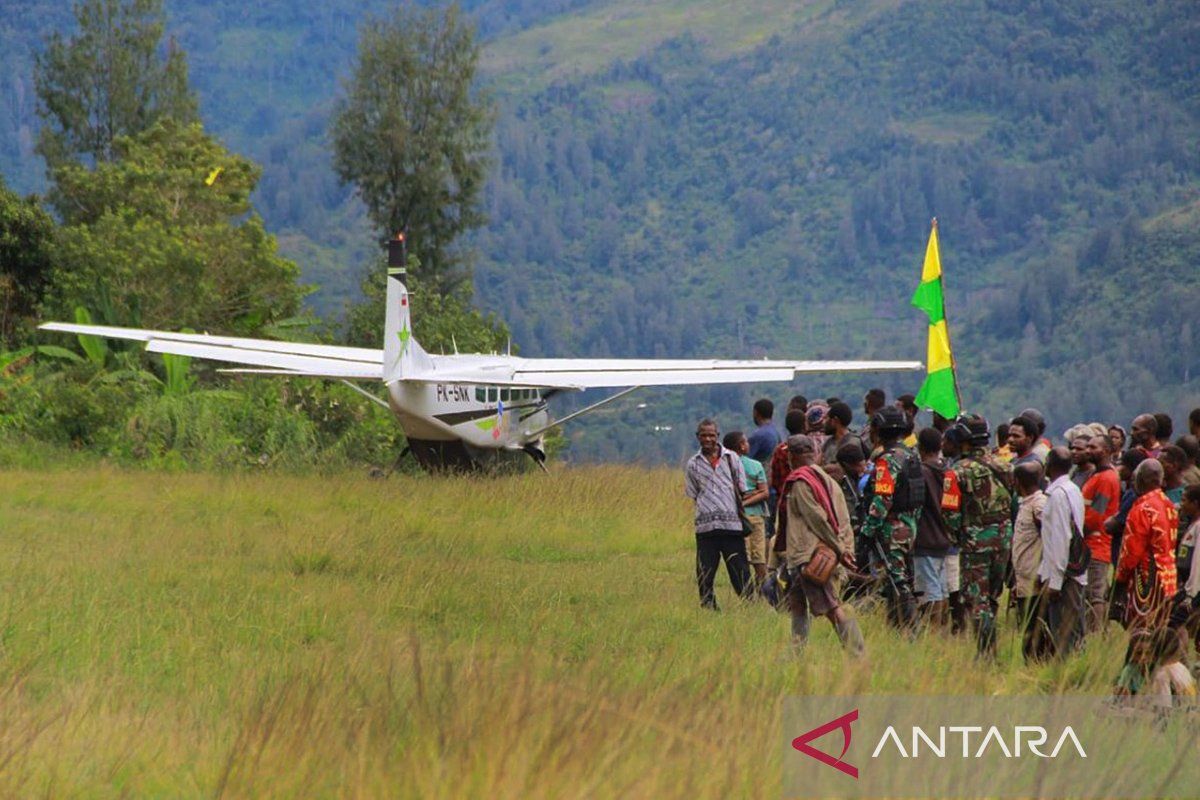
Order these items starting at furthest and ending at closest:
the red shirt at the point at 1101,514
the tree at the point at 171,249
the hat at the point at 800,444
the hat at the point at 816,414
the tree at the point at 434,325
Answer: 1. the tree at the point at 434,325
2. the tree at the point at 171,249
3. the hat at the point at 816,414
4. the red shirt at the point at 1101,514
5. the hat at the point at 800,444

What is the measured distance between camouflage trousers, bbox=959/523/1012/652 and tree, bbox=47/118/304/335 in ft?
75.1

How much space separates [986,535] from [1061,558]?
2.54ft

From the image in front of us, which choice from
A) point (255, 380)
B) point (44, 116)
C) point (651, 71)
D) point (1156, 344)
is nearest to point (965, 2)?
point (651, 71)

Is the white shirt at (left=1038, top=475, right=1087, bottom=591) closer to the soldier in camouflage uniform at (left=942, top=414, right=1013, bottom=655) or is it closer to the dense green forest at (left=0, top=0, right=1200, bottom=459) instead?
the soldier in camouflage uniform at (left=942, top=414, right=1013, bottom=655)

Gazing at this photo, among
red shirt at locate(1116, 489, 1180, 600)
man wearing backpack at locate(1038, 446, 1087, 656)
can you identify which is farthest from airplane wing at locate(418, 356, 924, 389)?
red shirt at locate(1116, 489, 1180, 600)

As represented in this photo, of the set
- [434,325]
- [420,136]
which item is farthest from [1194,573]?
[420,136]

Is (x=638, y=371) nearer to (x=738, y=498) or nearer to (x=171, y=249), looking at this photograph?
(x=171, y=249)

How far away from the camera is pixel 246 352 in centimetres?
2552

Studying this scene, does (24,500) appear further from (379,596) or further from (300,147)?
(300,147)

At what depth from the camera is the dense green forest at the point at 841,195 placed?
10075 cm

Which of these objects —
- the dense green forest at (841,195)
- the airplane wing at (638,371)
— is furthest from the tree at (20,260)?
the dense green forest at (841,195)

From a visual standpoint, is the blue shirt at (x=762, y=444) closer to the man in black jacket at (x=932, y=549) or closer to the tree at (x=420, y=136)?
the man in black jacket at (x=932, y=549)

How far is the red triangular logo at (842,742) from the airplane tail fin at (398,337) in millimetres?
16630

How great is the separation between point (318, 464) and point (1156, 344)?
7433 cm
